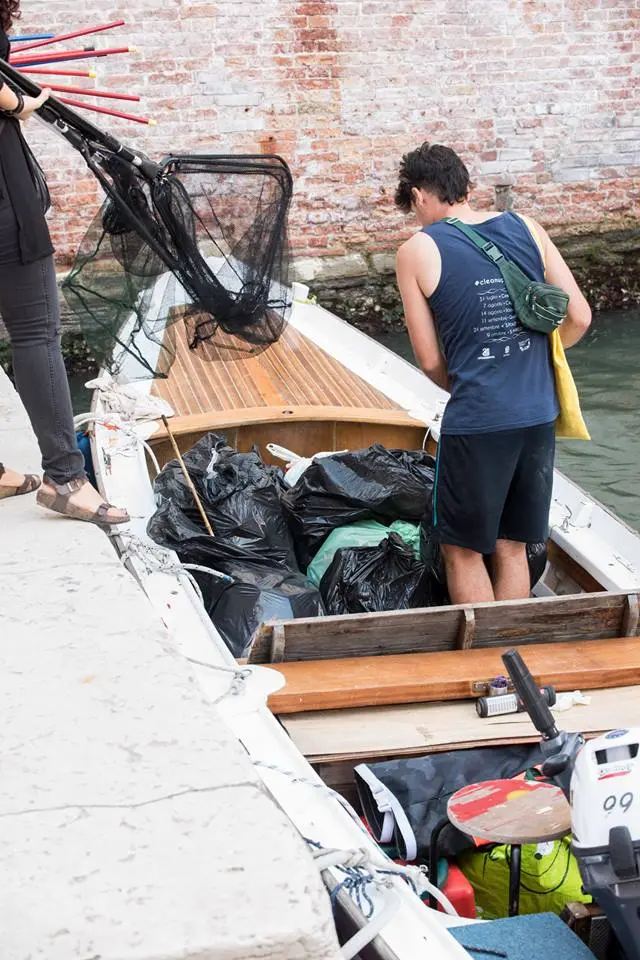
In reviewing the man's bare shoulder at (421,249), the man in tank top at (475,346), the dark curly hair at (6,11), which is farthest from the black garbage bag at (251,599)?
the dark curly hair at (6,11)

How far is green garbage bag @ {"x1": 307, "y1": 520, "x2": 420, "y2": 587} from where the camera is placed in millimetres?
3770

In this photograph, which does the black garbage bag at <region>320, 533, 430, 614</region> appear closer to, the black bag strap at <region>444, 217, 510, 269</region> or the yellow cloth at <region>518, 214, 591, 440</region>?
the yellow cloth at <region>518, 214, 591, 440</region>

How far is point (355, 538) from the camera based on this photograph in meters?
3.81

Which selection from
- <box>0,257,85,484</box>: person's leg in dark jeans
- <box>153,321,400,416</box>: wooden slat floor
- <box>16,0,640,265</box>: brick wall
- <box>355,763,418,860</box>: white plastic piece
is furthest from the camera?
<box>16,0,640,265</box>: brick wall

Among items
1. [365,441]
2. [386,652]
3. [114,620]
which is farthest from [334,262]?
[114,620]

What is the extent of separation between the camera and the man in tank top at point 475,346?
2.97 metres

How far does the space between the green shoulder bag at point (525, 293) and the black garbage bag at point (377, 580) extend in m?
0.91

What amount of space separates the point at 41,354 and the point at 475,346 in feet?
3.84

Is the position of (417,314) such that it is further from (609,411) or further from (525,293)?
(609,411)

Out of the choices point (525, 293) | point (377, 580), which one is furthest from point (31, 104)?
point (377, 580)

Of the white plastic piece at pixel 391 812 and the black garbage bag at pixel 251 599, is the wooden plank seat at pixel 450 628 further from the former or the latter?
the white plastic piece at pixel 391 812

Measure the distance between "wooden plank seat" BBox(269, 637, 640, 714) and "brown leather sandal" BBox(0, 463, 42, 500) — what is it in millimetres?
861

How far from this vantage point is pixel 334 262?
9.11m

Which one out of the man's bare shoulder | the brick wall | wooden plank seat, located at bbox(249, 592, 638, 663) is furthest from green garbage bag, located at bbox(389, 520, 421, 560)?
the brick wall
